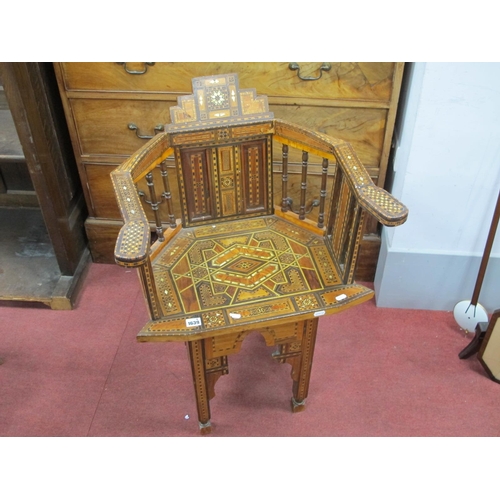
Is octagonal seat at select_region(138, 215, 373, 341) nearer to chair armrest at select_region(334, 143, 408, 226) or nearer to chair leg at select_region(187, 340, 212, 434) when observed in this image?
chair leg at select_region(187, 340, 212, 434)

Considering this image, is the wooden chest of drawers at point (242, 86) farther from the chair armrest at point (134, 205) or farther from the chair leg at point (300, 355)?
the chair leg at point (300, 355)

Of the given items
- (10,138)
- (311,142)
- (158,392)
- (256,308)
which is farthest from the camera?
(10,138)

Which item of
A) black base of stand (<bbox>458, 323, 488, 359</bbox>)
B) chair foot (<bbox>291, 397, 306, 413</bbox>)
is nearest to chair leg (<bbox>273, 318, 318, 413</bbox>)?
chair foot (<bbox>291, 397, 306, 413</bbox>)

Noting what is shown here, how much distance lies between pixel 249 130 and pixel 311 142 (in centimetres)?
24

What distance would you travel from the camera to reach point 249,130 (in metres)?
2.07

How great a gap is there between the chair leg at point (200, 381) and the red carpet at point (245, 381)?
90 mm

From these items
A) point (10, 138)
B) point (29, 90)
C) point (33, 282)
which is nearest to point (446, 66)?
point (29, 90)

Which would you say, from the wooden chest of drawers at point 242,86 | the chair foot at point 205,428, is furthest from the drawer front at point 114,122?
the chair foot at point 205,428

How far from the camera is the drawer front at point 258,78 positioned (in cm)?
230

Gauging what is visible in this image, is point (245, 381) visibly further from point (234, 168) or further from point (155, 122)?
point (155, 122)

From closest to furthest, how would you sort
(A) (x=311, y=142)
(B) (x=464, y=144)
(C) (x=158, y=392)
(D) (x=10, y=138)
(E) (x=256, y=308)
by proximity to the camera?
(E) (x=256, y=308), (A) (x=311, y=142), (B) (x=464, y=144), (C) (x=158, y=392), (D) (x=10, y=138)

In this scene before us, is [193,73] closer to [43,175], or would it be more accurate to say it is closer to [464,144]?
[43,175]

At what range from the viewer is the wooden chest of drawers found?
2.31 meters

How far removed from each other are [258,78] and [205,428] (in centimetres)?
149
